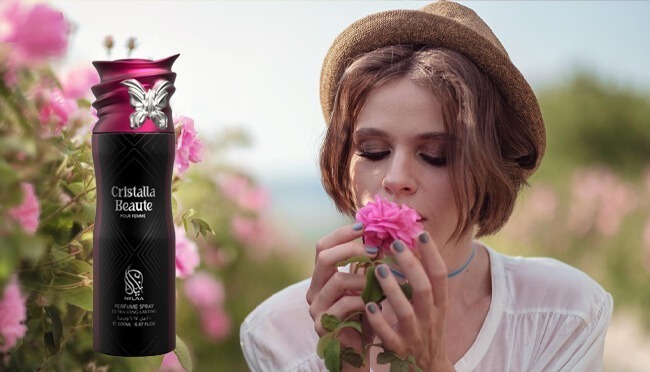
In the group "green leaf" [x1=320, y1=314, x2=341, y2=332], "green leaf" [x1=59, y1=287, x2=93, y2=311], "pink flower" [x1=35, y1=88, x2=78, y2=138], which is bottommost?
"green leaf" [x1=320, y1=314, x2=341, y2=332]

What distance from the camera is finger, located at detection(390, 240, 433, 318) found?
124 centimetres

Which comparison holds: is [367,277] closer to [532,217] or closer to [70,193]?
[70,193]

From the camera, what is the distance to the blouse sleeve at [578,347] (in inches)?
71.4

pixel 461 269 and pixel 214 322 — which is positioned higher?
pixel 461 269

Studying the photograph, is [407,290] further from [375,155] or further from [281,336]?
[281,336]

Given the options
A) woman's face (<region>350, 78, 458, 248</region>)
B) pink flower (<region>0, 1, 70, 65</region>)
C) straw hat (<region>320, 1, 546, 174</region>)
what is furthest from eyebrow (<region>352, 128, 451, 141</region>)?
pink flower (<region>0, 1, 70, 65</region>)

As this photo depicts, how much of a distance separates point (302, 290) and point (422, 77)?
63 centimetres

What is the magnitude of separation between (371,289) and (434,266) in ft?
0.36

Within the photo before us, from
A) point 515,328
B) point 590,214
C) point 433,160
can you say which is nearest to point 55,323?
point 433,160

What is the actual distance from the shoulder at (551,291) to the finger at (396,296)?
2.45ft

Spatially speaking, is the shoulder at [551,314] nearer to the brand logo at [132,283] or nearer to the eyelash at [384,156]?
the eyelash at [384,156]

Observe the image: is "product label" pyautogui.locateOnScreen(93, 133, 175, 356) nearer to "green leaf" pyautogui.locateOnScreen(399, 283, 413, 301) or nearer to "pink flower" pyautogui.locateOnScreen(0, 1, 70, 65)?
"pink flower" pyautogui.locateOnScreen(0, 1, 70, 65)

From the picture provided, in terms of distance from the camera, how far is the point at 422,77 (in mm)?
1635

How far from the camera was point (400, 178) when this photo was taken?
1531 mm
